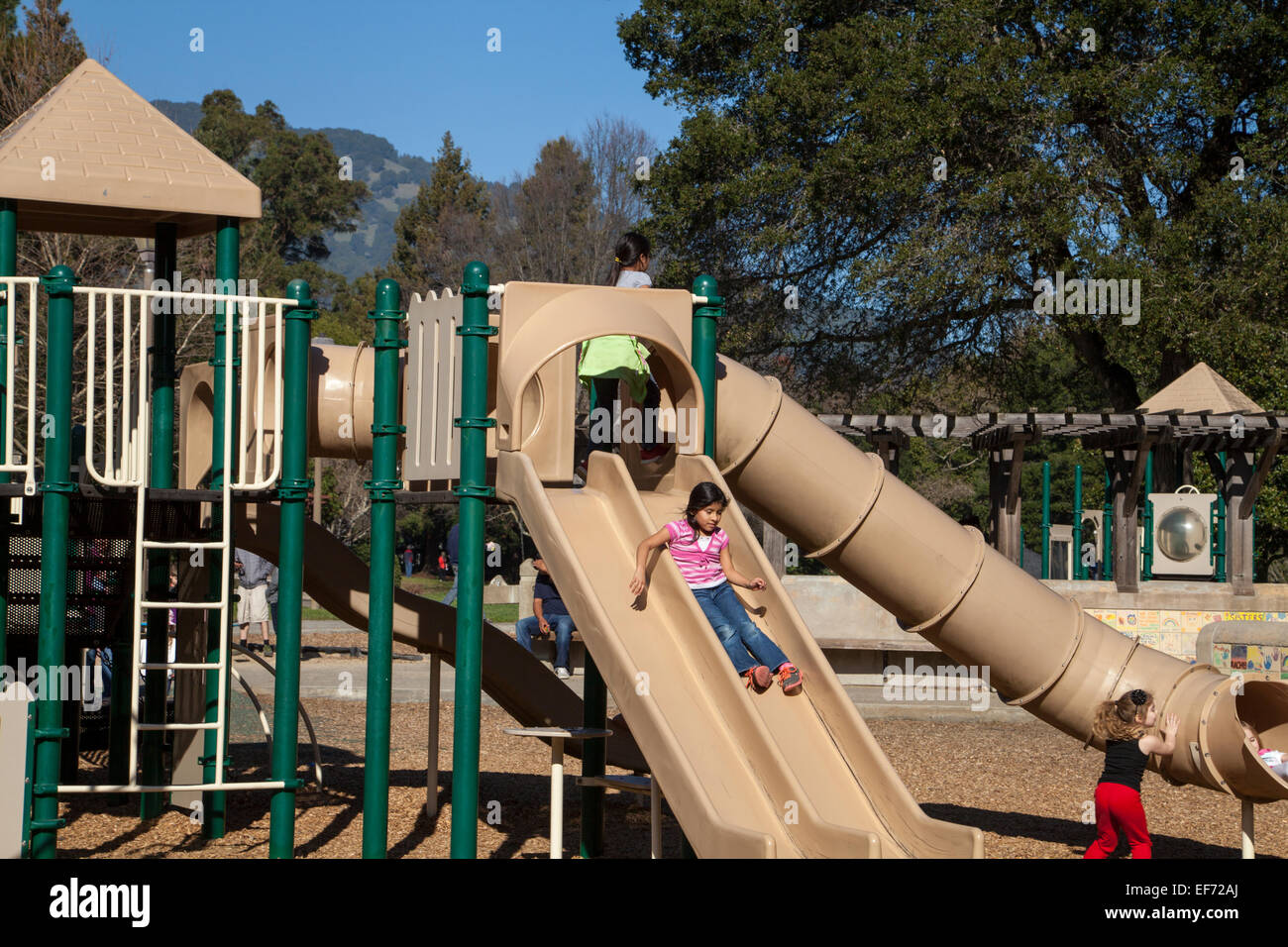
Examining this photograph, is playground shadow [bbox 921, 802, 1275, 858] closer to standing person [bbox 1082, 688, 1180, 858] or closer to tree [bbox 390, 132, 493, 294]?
standing person [bbox 1082, 688, 1180, 858]

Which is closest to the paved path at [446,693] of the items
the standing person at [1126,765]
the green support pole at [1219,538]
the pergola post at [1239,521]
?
the pergola post at [1239,521]

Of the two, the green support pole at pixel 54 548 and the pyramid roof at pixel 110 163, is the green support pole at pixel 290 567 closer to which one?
the pyramid roof at pixel 110 163

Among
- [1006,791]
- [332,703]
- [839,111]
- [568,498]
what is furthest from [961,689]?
[568,498]

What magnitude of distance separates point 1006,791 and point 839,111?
14337 millimetres

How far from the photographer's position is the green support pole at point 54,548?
7195 millimetres

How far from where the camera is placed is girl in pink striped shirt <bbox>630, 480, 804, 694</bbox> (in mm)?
6875

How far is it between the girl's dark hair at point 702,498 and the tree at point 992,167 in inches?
608

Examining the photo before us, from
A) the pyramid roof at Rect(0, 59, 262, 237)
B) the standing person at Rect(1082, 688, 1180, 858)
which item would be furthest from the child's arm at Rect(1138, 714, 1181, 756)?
the pyramid roof at Rect(0, 59, 262, 237)

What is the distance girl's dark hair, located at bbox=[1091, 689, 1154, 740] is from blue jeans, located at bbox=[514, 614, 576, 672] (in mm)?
7564

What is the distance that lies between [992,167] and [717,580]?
55.2 ft

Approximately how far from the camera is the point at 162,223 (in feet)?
30.1
